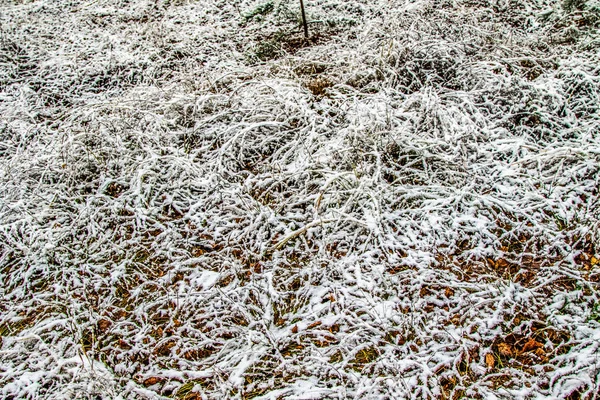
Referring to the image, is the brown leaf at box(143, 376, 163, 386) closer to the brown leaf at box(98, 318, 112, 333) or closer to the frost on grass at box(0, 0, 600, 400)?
the frost on grass at box(0, 0, 600, 400)

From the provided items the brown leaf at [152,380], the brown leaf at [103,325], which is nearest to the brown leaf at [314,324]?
the brown leaf at [152,380]

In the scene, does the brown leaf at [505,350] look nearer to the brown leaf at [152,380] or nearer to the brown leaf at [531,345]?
the brown leaf at [531,345]

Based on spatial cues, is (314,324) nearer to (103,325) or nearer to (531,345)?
(531,345)

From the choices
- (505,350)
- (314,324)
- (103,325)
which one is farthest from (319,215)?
(103,325)

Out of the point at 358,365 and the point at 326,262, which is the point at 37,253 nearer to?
the point at 326,262

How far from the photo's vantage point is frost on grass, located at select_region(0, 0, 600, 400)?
81.7 inches

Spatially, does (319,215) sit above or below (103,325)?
above

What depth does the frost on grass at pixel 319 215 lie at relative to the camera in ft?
6.81

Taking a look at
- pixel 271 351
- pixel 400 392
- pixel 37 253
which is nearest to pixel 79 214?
pixel 37 253

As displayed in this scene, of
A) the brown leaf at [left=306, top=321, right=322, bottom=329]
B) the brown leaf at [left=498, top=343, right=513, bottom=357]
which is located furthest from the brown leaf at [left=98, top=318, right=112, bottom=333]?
the brown leaf at [left=498, top=343, right=513, bottom=357]

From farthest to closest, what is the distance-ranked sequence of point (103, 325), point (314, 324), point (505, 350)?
point (103, 325) → point (314, 324) → point (505, 350)

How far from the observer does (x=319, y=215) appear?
2.73m

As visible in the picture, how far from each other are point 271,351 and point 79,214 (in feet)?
6.02

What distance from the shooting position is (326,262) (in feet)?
8.24
